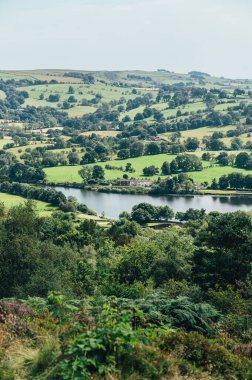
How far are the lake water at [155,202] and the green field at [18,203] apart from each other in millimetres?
8093

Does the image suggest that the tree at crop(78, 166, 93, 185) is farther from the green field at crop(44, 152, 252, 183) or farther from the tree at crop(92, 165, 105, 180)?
the green field at crop(44, 152, 252, 183)

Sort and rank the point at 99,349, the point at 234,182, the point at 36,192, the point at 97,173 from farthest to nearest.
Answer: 1. the point at 97,173
2. the point at 234,182
3. the point at 36,192
4. the point at 99,349

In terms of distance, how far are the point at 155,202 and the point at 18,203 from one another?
25516mm

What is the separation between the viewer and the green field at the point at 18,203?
3103 inches

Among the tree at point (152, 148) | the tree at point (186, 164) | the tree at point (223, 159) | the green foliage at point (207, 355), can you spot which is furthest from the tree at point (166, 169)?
the green foliage at point (207, 355)

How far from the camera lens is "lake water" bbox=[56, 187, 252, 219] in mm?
82812

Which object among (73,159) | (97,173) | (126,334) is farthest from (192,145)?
(126,334)

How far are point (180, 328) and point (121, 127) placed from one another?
17010cm

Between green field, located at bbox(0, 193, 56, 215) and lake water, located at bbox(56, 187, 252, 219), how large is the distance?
26.6ft

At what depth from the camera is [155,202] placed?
89.1m

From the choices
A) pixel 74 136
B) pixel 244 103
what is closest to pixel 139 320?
pixel 74 136

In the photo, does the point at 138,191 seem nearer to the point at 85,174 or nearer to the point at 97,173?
the point at 97,173

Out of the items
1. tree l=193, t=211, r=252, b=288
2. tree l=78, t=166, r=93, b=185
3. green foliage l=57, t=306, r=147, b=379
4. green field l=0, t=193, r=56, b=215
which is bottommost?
green field l=0, t=193, r=56, b=215

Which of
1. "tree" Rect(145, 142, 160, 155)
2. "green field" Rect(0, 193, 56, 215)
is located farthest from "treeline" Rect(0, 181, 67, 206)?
"tree" Rect(145, 142, 160, 155)
